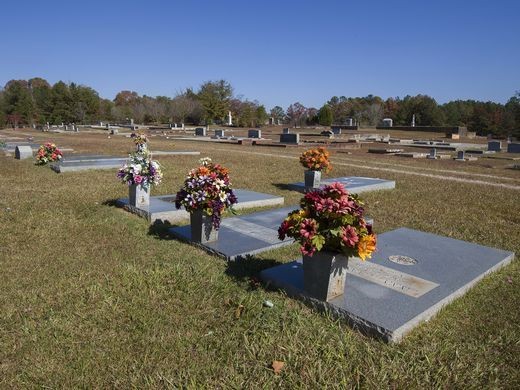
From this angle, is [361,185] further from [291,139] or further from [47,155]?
[291,139]

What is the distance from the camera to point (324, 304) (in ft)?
10.6

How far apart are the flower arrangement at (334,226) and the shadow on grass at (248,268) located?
33.9 inches

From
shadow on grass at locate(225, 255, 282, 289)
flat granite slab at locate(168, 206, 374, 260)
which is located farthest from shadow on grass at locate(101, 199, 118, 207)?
shadow on grass at locate(225, 255, 282, 289)

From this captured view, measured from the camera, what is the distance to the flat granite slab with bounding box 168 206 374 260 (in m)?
4.56

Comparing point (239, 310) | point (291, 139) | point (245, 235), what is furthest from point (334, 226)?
Answer: point (291, 139)

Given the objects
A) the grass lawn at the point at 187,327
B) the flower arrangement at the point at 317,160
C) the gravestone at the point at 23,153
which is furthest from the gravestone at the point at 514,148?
the gravestone at the point at 23,153

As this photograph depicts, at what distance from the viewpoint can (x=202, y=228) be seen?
4754mm

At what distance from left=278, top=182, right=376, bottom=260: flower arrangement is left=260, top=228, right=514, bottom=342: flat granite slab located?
0.46m

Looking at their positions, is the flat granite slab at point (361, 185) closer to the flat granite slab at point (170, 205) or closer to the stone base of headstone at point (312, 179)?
the stone base of headstone at point (312, 179)

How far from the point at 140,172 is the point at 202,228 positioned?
215 centimetres

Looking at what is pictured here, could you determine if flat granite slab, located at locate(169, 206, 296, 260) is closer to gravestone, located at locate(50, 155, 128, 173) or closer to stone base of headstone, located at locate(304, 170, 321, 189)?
stone base of headstone, located at locate(304, 170, 321, 189)

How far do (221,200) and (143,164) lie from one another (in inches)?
95.6

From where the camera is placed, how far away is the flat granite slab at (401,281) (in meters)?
3.02

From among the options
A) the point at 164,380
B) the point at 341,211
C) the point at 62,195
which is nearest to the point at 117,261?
the point at 164,380
